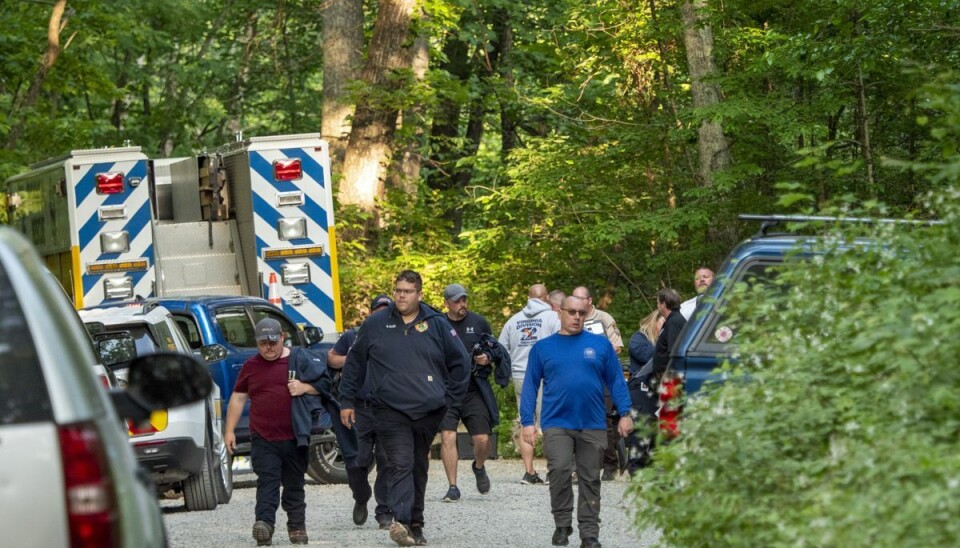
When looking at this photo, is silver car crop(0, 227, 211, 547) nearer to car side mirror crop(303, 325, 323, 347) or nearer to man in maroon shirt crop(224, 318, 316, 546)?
man in maroon shirt crop(224, 318, 316, 546)

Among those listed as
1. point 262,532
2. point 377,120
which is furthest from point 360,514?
point 377,120

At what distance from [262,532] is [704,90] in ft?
36.0

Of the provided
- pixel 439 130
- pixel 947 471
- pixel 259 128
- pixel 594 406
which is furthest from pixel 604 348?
pixel 259 128

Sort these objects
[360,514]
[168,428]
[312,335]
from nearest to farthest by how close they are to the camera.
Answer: [168,428] < [360,514] < [312,335]

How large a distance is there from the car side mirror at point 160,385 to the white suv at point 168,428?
25.3ft

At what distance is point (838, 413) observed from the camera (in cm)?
657

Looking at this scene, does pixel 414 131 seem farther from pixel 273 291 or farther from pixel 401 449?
pixel 401 449

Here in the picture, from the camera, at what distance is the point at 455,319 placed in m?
15.9

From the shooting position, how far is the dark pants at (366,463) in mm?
12930

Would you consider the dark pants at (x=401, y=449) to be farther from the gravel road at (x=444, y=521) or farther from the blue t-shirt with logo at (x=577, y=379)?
the blue t-shirt with logo at (x=577, y=379)

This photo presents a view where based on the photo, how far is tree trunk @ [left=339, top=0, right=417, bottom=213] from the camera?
26.0 metres

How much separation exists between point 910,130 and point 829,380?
537 inches

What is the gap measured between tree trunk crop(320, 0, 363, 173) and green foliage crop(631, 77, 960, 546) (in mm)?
19588

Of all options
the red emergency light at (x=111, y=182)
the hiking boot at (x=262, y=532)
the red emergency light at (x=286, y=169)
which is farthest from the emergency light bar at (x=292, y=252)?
the hiking boot at (x=262, y=532)
